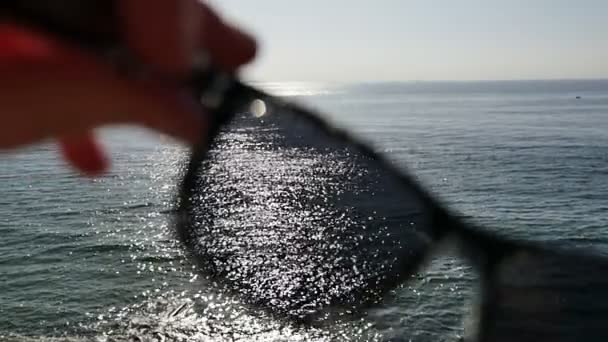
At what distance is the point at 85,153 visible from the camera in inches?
54.7

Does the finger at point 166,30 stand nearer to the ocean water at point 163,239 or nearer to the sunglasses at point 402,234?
the sunglasses at point 402,234

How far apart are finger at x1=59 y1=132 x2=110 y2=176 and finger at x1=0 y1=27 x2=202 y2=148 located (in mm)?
84

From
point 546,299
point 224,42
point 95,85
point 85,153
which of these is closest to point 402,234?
point 546,299

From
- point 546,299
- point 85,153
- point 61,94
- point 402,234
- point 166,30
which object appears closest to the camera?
point 61,94

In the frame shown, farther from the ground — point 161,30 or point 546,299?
point 161,30

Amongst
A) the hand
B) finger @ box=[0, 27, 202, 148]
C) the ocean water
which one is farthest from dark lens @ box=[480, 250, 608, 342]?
finger @ box=[0, 27, 202, 148]

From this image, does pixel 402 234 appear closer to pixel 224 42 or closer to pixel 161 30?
pixel 224 42

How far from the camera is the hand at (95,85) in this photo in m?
1.12

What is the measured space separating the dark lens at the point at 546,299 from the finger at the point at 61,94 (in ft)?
6.57

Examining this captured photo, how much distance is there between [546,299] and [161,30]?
7.35 feet

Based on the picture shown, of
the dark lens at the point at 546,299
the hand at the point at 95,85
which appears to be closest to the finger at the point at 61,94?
the hand at the point at 95,85

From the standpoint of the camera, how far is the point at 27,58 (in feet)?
3.61

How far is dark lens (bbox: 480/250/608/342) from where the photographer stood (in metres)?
2.52

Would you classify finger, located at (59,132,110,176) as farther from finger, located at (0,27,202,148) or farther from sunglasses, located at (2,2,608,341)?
sunglasses, located at (2,2,608,341)
